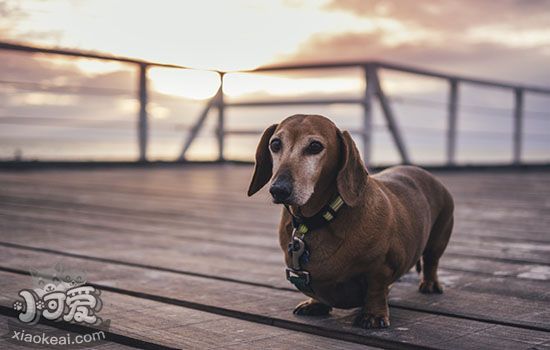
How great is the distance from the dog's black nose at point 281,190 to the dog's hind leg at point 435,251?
746mm

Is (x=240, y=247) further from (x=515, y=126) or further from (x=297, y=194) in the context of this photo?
(x=515, y=126)

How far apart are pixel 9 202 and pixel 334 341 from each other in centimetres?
338

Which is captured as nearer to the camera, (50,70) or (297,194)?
(297,194)

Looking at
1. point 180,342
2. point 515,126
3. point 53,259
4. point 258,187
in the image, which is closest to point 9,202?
point 53,259

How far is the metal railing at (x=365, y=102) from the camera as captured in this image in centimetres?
718

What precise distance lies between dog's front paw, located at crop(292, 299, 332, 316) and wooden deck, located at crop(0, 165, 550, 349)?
38 millimetres

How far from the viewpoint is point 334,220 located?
1.92m

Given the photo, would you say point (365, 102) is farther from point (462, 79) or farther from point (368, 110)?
point (462, 79)

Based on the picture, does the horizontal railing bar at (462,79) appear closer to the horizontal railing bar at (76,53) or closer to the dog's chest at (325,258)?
the horizontal railing bar at (76,53)

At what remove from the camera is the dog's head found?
5.89ft

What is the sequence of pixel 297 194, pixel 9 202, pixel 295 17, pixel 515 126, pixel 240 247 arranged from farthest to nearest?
pixel 515 126 → pixel 295 17 → pixel 9 202 → pixel 240 247 → pixel 297 194

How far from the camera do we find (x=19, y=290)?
84.0 inches

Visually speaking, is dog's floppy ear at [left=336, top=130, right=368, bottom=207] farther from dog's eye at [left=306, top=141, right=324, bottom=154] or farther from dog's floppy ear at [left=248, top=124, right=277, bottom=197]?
dog's floppy ear at [left=248, top=124, right=277, bottom=197]

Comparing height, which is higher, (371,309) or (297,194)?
(297,194)
